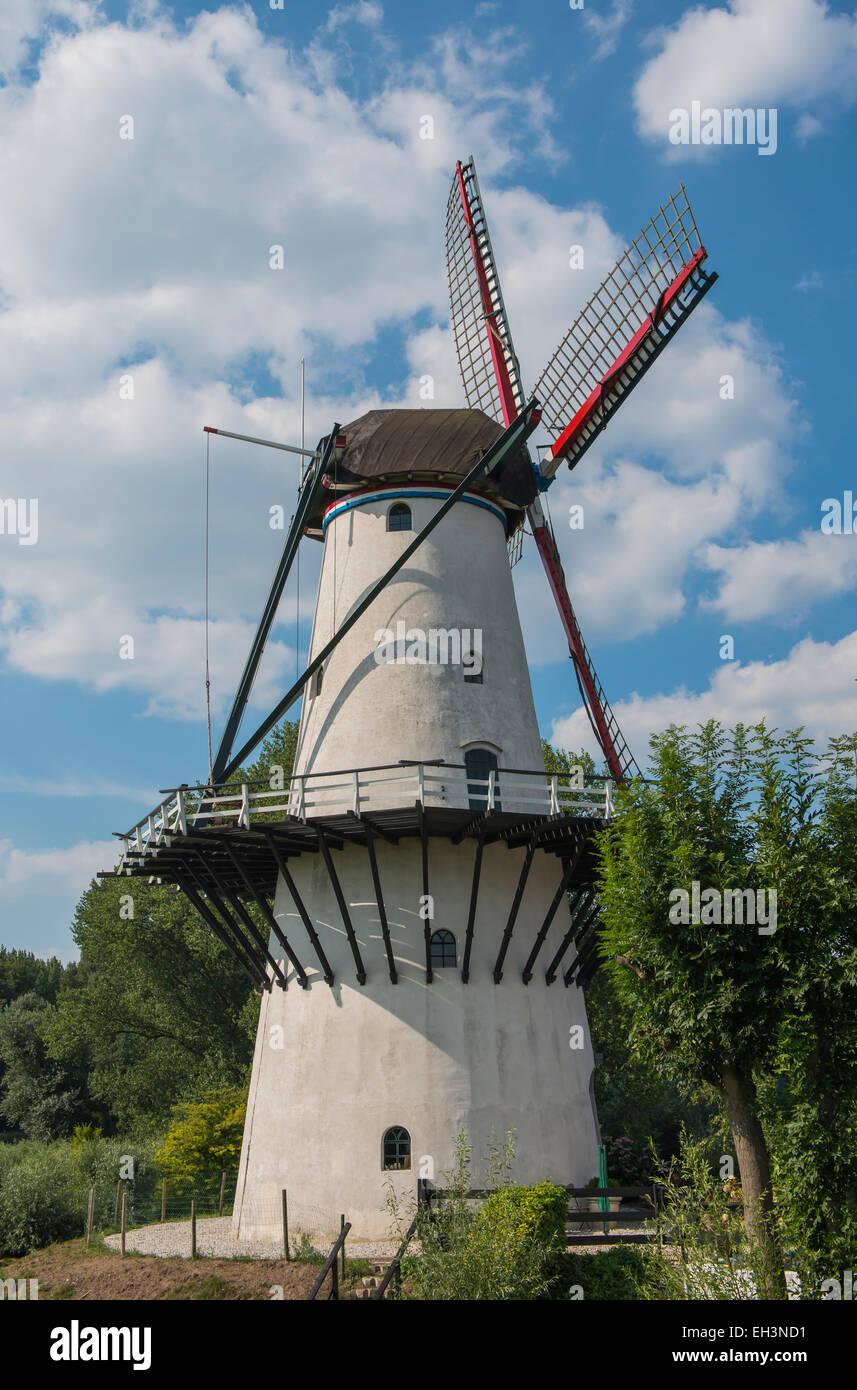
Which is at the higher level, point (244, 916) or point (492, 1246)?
point (244, 916)

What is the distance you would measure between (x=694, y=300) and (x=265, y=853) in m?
15.0

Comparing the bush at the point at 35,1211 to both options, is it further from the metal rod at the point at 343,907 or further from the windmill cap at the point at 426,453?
the windmill cap at the point at 426,453

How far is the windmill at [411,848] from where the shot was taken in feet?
66.1

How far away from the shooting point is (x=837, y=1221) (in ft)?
44.7

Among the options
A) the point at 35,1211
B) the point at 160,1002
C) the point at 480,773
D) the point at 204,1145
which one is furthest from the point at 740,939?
the point at 160,1002

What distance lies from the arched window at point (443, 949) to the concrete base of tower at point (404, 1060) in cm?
14

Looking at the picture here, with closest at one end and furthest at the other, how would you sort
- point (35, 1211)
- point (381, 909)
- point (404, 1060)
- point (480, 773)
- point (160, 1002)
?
point (381, 909) → point (404, 1060) → point (480, 773) → point (35, 1211) → point (160, 1002)

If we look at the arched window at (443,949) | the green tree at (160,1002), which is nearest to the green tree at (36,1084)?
the green tree at (160,1002)

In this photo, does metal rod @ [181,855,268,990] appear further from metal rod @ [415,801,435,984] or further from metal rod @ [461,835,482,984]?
metal rod @ [461,835,482,984]

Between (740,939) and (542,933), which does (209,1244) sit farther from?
(740,939)

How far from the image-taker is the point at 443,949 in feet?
69.7

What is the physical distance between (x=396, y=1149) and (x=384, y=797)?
20.9ft

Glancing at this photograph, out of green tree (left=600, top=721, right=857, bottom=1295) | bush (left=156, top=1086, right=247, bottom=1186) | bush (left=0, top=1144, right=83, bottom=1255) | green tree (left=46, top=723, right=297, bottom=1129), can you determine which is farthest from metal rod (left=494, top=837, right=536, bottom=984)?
green tree (left=46, top=723, right=297, bottom=1129)
